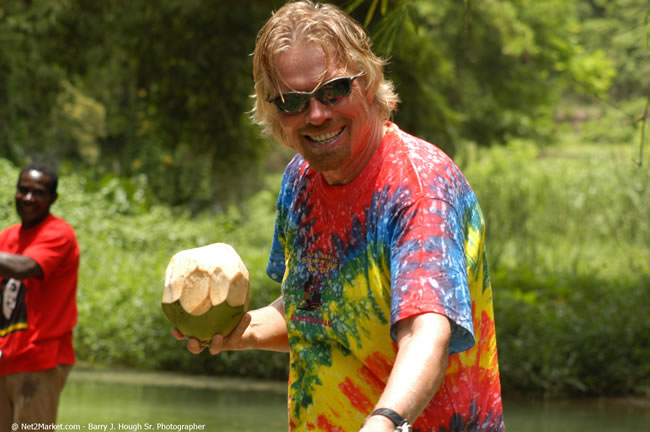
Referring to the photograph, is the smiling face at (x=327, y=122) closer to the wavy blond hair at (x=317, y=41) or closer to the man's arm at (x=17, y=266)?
the wavy blond hair at (x=317, y=41)

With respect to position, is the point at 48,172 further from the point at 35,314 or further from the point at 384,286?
the point at 384,286

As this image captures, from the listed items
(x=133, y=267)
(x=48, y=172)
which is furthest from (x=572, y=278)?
(x=48, y=172)

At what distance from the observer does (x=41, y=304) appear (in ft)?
15.7

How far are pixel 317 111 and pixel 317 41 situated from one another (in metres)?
0.15

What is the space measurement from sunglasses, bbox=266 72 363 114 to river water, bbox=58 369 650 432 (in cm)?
585

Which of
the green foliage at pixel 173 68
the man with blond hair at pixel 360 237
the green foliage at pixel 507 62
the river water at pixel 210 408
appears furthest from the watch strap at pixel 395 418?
the green foliage at pixel 507 62

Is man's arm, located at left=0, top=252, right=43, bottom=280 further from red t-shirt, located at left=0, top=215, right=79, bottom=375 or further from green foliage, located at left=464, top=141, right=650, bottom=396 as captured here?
green foliage, located at left=464, top=141, right=650, bottom=396

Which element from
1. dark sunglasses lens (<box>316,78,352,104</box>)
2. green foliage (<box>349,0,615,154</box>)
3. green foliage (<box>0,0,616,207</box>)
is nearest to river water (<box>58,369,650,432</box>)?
green foliage (<box>0,0,616,207</box>)

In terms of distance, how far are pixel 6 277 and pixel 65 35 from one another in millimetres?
7135

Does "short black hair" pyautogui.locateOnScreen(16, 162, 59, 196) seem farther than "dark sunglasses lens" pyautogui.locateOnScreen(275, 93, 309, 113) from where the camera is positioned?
Yes

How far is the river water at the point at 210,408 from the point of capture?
7820mm

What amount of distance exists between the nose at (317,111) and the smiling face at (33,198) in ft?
10.6

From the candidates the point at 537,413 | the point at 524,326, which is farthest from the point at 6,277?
the point at 524,326

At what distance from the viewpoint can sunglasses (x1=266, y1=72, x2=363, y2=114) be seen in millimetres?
2072
